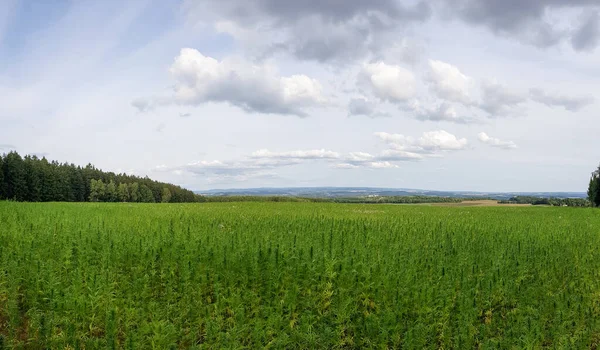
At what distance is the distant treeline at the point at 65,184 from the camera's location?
249 ft

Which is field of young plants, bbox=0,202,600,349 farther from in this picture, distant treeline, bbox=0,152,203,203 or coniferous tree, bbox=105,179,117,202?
coniferous tree, bbox=105,179,117,202

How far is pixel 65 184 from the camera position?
277ft

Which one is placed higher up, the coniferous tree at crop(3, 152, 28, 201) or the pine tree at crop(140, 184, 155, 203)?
the coniferous tree at crop(3, 152, 28, 201)

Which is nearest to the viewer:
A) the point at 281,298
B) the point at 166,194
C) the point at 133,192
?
the point at 281,298

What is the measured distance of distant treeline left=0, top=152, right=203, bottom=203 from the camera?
249 ft

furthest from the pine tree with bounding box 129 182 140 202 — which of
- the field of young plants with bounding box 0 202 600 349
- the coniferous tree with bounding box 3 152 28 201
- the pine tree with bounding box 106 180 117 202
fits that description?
the field of young plants with bounding box 0 202 600 349

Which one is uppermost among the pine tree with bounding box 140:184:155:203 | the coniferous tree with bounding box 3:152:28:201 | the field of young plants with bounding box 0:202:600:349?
the coniferous tree with bounding box 3:152:28:201

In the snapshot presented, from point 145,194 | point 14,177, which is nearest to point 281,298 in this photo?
point 14,177

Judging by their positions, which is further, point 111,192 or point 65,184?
point 111,192

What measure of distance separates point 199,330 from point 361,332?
2612 millimetres

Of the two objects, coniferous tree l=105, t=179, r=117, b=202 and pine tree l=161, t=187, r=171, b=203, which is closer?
coniferous tree l=105, t=179, r=117, b=202

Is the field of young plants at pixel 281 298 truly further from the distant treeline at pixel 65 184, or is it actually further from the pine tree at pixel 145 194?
the pine tree at pixel 145 194

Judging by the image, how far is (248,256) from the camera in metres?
8.59

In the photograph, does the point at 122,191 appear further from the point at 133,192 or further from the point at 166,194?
the point at 166,194
